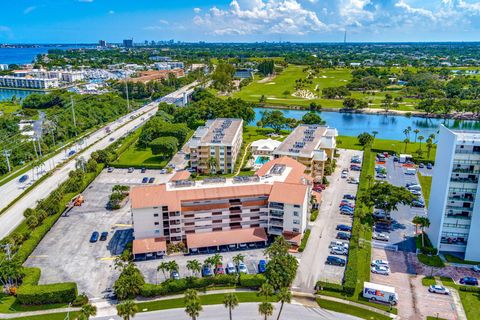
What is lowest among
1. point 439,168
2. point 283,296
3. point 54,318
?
point 54,318

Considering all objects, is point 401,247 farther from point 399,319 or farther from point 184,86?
point 184,86

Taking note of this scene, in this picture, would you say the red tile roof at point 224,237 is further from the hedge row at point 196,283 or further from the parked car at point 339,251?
the parked car at point 339,251

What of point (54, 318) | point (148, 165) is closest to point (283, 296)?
point (54, 318)

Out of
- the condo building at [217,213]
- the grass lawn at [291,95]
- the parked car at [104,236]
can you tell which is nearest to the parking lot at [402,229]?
the condo building at [217,213]

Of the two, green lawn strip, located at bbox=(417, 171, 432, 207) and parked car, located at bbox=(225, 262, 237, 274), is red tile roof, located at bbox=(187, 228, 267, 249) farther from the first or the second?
green lawn strip, located at bbox=(417, 171, 432, 207)

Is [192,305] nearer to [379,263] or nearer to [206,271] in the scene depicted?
[206,271]
